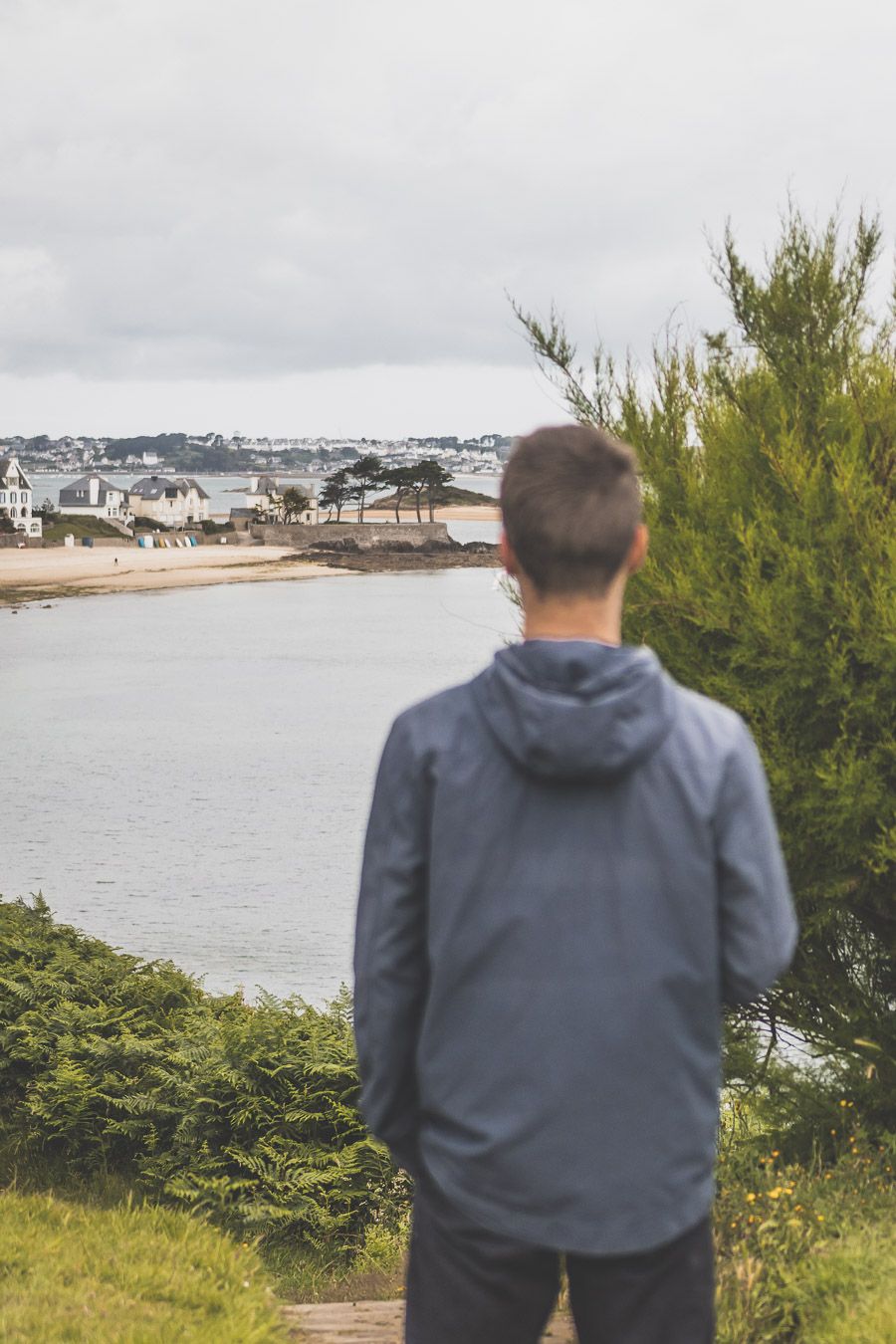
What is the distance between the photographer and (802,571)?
644 centimetres

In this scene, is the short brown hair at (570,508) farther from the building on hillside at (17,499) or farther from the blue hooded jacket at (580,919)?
the building on hillside at (17,499)

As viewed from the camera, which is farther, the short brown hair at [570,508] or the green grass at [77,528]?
the green grass at [77,528]

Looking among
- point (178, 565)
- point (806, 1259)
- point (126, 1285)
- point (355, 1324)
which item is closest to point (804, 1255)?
point (806, 1259)

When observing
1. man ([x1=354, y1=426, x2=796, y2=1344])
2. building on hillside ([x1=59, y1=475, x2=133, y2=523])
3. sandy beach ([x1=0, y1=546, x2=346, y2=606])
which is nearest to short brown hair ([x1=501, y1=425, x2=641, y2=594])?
man ([x1=354, y1=426, x2=796, y2=1344])

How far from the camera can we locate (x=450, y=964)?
205cm

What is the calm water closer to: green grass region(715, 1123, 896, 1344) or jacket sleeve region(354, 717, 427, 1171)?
green grass region(715, 1123, 896, 1344)

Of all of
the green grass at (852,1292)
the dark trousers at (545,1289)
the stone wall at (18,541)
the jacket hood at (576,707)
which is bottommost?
the stone wall at (18,541)

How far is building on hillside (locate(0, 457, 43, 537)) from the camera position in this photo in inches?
4606

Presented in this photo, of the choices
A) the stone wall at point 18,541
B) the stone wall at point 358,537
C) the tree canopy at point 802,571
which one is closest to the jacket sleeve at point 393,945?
the tree canopy at point 802,571

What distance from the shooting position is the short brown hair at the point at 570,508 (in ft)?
6.61

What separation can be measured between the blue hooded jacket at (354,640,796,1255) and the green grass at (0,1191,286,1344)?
7.74 ft

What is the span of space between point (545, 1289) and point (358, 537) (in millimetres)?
132675

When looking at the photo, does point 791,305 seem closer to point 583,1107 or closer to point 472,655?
point 583,1107

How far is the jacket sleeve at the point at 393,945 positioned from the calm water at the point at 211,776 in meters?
6.55
